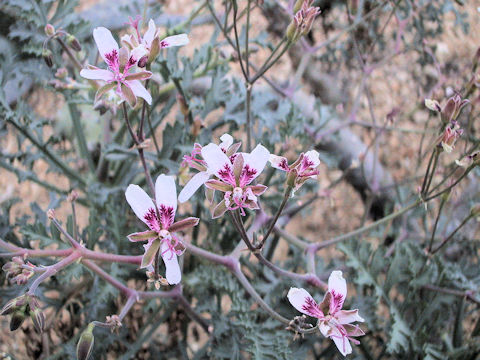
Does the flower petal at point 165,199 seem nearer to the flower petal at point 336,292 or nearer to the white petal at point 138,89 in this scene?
the white petal at point 138,89

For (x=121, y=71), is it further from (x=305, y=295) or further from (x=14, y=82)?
(x=14, y=82)

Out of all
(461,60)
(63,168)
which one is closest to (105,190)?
(63,168)

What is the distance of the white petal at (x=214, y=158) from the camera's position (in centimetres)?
74

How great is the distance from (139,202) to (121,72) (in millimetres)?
201

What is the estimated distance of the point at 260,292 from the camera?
1.26 m

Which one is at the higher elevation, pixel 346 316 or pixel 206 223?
pixel 346 316

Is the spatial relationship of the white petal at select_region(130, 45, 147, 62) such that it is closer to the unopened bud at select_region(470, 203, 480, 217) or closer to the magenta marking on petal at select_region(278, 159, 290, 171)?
the magenta marking on petal at select_region(278, 159, 290, 171)

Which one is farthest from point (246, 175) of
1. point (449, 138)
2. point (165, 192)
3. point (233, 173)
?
point (449, 138)

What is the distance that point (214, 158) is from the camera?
74cm

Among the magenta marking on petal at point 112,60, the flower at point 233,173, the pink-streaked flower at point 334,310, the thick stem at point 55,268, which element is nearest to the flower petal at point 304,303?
the pink-streaked flower at point 334,310

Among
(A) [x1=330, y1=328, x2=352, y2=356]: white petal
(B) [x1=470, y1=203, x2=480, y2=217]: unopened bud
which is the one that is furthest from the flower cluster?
(B) [x1=470, y1=203, x2=480, y2=217]: unopened bud

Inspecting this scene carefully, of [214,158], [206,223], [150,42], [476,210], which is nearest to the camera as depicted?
[214,158]

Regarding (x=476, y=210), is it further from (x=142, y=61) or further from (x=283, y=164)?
(x=142, y=61)

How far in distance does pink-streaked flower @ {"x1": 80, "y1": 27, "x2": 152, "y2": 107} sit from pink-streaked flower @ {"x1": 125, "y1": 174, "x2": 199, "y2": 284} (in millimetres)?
135
